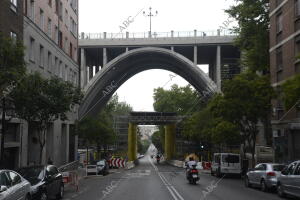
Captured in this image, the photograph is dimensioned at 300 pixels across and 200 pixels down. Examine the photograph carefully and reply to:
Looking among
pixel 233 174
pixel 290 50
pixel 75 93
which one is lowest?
pixel 233 174

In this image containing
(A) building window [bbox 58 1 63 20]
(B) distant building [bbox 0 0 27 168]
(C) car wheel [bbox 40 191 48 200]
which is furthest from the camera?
(A) building window [bbox 58 1 63 20]

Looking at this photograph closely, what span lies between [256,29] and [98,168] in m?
17.8

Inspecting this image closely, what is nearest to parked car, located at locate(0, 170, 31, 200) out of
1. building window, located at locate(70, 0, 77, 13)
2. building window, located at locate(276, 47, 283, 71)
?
building window, located at locate(276, 47, 283, 71)

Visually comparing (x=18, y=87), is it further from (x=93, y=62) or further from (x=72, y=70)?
(x=93, y=62)

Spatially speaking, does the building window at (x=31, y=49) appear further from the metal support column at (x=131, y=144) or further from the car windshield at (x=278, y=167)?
the metal support column at (x=131, y=144)

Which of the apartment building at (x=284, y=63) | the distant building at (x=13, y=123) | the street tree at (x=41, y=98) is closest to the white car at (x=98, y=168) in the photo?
the distant building at (x=13, y=123)

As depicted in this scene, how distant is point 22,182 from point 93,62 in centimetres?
6378

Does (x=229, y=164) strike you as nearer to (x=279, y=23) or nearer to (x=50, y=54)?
(x=279, y=23)

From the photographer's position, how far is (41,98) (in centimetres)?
2117

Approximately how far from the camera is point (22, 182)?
13055mm

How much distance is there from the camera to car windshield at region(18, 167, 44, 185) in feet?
51.7

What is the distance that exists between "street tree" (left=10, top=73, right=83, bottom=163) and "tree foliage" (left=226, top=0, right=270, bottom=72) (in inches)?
796

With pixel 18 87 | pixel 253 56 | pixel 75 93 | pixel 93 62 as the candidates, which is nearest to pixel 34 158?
pixel 75 93

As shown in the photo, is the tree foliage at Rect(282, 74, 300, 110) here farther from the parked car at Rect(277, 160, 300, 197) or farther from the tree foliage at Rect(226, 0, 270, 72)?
the tree foliage at Rect(226, 0, 270, 72)
